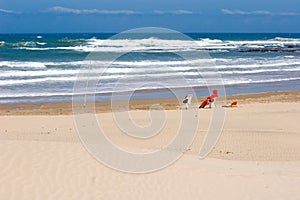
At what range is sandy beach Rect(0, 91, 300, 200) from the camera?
312 inches

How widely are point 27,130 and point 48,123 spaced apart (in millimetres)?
1040

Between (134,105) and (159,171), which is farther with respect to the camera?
(134,105)

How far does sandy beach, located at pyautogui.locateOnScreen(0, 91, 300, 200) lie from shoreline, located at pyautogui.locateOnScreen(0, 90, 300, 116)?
2.03m

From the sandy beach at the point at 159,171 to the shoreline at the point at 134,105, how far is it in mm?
2032

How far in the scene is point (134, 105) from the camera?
18094mm

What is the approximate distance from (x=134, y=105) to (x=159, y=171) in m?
9.35

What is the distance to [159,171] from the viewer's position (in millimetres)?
8828

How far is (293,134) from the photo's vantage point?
12.8 metres

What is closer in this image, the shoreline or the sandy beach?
the sandy beach

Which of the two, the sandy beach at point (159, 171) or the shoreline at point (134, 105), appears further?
the shoreline at point (134, 105)

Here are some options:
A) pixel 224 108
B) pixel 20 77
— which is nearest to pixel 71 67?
pixel 20 77

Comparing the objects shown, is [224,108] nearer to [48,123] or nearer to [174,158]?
[48,123]

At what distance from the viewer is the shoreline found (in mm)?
16625

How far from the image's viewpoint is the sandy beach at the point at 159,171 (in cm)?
792
